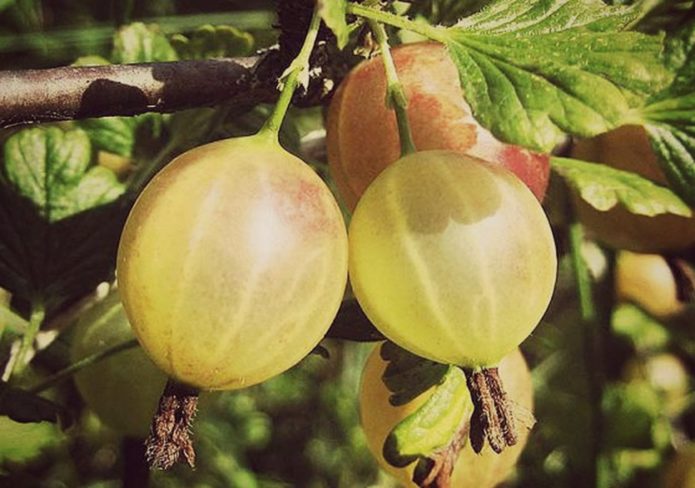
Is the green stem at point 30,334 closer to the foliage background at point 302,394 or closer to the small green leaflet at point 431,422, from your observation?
the foliage background at point 302,394

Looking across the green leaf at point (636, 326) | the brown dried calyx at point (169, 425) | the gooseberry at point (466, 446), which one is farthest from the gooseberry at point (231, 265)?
the green leaf at point (636, 326)

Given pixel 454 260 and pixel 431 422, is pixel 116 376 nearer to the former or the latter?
pixel 431 422

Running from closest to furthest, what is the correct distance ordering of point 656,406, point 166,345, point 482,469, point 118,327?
point 166,345 < point 482,469 < point 118,327 < point 656,406

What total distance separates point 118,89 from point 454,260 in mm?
315

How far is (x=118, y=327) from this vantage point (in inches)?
39.6

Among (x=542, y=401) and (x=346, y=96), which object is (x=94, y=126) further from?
→ (x=542, y=401)

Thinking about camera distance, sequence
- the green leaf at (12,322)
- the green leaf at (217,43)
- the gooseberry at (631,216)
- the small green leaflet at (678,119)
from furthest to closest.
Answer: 1. the green leaf at (217,43)
2. the green leaf at (12,322)
3. the gooseberry at (631,216)
4. the small green leaflet at (678,119)

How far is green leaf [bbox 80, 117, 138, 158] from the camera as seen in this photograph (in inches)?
45.6

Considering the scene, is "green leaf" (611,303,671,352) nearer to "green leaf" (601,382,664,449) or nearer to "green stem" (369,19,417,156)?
"green leaf" (601,382,664,449)

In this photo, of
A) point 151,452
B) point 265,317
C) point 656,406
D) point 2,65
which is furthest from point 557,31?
point 2,65

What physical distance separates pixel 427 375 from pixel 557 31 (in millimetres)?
301

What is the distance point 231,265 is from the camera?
1.94 feet

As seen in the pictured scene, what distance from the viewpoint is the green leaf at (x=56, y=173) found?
1.06 m

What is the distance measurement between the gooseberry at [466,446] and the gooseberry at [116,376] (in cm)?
22
